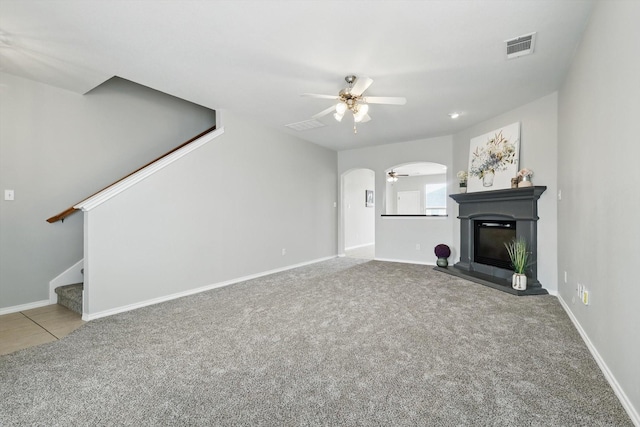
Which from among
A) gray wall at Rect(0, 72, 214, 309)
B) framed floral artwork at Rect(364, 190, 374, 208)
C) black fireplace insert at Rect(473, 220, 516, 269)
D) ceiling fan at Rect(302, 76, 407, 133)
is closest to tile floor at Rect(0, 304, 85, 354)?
gray wall at Rect(0, 72, 214, 309)

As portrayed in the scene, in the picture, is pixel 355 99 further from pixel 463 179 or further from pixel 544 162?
pixel 463 179

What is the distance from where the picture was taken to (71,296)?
125 inches

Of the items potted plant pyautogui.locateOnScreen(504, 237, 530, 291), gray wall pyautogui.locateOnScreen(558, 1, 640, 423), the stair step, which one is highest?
gray wall pyautogui.locateOnScreen(558, 1, 640, 423)

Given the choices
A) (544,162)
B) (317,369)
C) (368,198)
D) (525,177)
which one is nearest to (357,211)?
(368,198)

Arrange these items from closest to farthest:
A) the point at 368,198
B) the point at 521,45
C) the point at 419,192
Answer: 1. the point at 521,45
2. the point at 368,198
3. the point at 419,192

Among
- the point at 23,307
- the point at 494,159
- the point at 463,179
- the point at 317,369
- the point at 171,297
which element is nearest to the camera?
the point at 317,369

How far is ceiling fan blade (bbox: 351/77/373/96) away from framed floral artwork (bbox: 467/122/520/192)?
8.83 ft

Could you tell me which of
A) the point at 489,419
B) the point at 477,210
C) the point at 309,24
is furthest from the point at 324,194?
the point at 489,419

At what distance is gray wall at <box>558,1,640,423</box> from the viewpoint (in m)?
1.52

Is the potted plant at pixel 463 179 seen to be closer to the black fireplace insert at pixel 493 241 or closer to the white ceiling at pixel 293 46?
the black fireplace insert at pixel 493 241

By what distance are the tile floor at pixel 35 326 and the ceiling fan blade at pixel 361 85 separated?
3.55 m

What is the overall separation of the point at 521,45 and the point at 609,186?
1.54 m

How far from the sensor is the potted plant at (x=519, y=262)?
3.72 m

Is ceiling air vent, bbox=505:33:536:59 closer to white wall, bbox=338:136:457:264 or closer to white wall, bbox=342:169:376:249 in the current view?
white wall, bbox=338:136:457:264
